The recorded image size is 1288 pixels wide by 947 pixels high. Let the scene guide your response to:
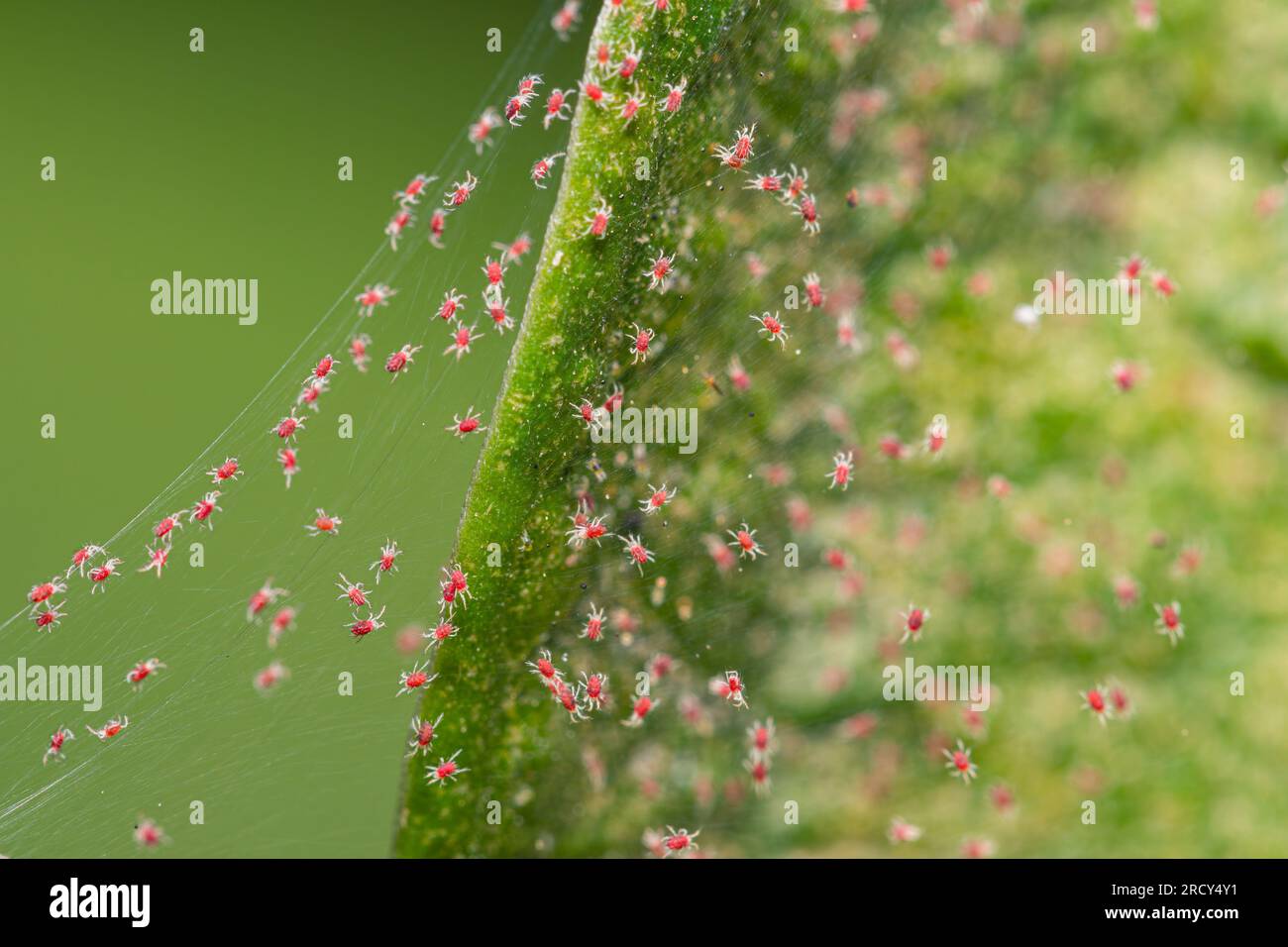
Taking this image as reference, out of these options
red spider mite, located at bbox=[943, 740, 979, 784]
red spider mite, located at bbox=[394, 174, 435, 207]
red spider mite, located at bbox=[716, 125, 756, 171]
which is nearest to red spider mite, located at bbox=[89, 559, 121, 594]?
red spider mite, located at bbox=[394, 174, 435, 207]

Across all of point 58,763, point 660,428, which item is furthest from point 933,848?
point 58,763

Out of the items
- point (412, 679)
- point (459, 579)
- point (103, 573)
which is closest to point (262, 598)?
point (412, 679)

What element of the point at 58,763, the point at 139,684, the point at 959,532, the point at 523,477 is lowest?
the point at 58,763

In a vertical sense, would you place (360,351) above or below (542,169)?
below

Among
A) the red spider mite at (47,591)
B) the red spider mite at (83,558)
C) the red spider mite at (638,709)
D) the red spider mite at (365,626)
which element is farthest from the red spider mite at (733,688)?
the red spider mite at (47,591)

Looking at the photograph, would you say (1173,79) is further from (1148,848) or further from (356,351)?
(356,351)

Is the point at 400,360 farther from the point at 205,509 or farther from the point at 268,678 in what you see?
the point at 268,678
